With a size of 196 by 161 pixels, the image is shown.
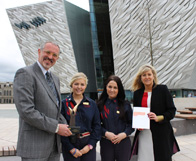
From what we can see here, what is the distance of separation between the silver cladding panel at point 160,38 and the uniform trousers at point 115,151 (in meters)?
17.5

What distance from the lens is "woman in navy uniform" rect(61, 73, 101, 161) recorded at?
2.25 m

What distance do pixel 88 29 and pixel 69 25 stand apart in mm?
5643

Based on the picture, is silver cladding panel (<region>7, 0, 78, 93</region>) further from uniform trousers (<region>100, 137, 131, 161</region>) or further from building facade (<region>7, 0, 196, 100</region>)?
uniform trousers (<region>100, 137, 131, 161</region>)

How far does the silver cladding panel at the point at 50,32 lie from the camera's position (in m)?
26.9

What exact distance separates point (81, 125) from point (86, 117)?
13 cm

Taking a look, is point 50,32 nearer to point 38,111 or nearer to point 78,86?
point 78,86

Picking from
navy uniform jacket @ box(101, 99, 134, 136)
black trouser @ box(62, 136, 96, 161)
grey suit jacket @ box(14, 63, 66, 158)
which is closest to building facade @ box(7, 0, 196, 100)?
navy uniform jacket @ box(101, 99, 134, 136)

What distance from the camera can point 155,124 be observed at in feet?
8.52

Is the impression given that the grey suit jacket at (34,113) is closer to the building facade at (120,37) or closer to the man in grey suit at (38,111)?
the man in grey suit at (38,111)

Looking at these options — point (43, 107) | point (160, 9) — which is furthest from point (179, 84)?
point (43, 107)

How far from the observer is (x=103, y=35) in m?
29.0

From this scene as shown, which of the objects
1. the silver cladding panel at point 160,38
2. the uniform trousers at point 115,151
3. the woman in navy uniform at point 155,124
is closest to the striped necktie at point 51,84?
the uniform trousers at point 115,151

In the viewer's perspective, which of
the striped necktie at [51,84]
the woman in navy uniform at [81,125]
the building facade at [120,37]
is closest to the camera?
the striped necktie at [51,84]

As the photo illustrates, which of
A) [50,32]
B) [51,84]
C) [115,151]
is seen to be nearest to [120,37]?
[50,32]
